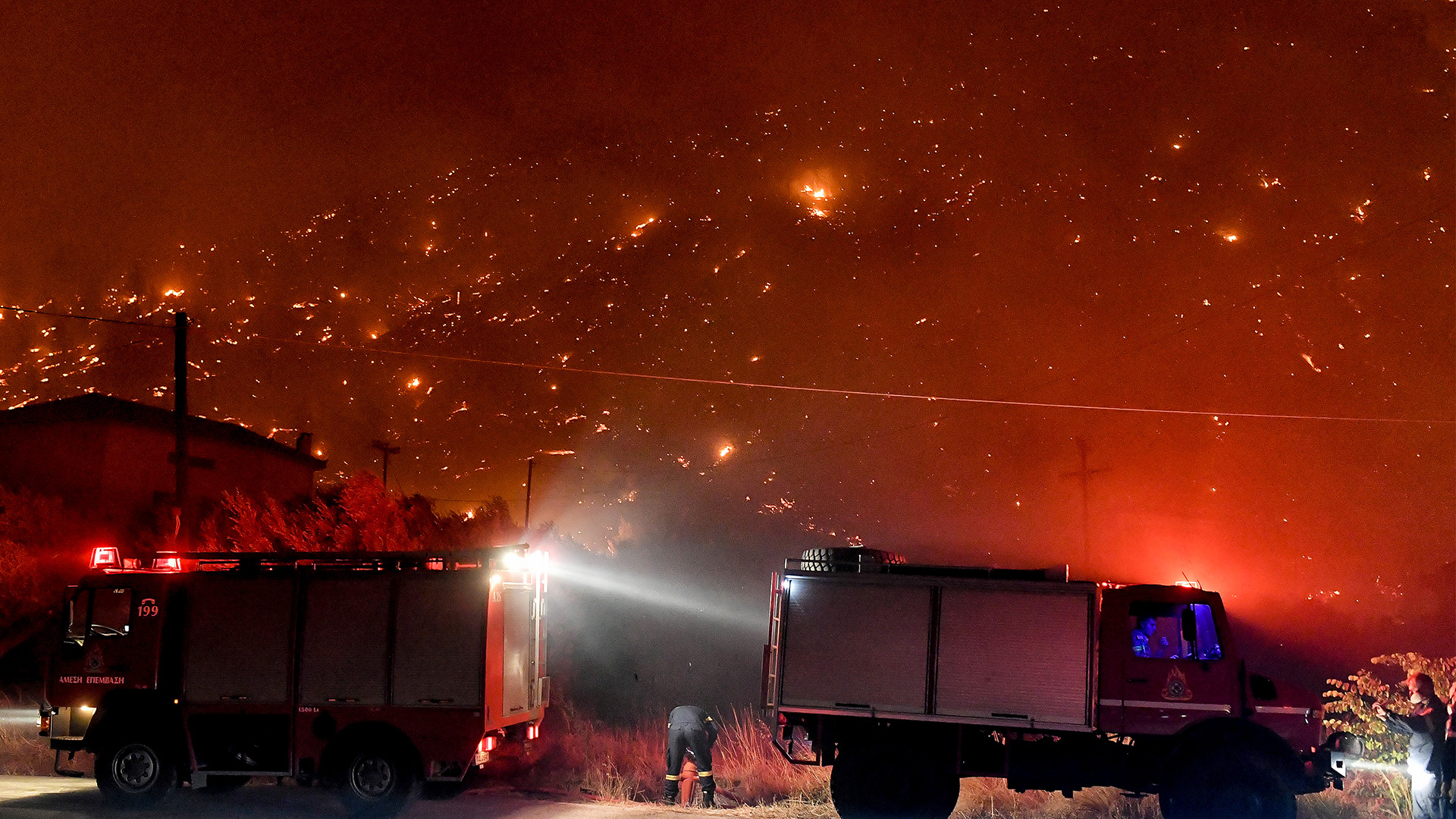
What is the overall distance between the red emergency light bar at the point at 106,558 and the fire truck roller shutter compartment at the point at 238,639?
1055mm

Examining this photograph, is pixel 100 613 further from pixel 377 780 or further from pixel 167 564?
pixel 377 780

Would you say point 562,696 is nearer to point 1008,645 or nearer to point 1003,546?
point 1008,645

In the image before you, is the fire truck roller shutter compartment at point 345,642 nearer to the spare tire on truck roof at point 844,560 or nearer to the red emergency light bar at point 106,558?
the red emergency light bar at point 106,558

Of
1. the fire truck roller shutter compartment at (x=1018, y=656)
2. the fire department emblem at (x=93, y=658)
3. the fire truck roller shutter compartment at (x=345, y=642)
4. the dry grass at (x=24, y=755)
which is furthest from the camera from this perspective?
the dry grass at (x=24, y=755)

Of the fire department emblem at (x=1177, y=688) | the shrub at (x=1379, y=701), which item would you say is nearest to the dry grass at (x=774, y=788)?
the shrub at (x=1379, y=701)

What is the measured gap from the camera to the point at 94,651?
12484 mm

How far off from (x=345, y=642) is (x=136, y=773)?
266cm

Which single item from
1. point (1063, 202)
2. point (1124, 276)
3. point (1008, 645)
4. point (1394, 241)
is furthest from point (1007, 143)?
point (1008, 645)

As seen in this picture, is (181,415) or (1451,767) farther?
(181,415)

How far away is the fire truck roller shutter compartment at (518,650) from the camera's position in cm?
1200

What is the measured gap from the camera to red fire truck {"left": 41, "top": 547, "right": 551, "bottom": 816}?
1152 centimetres

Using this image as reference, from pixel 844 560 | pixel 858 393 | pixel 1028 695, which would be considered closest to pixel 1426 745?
pixel 1028 695

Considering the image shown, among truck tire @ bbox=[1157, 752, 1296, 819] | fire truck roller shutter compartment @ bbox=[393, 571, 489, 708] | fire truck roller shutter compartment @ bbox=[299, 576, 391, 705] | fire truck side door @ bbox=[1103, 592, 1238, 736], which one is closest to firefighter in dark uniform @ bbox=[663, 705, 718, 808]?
fire truck roller shutter compartment @ bbox=[393, 571, 489, 708]

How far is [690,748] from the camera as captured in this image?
12.2 m
